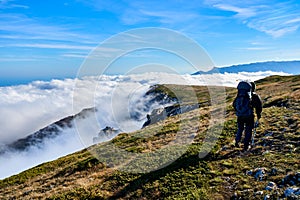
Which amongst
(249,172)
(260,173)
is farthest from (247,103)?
(260,173)

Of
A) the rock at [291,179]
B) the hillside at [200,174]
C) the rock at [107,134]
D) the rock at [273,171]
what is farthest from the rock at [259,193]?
the rock at [107,134]

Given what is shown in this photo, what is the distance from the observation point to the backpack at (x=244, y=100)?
17141 millimetres

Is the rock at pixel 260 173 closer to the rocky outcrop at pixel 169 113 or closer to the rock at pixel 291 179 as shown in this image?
the rock at pixel 291 179

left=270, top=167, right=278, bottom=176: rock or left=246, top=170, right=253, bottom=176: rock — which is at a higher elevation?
left=270, top=167, right=278, bottom=176: rock

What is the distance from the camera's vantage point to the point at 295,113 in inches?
1011

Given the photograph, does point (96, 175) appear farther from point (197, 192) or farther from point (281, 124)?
point (281, 124)

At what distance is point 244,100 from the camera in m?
17.4

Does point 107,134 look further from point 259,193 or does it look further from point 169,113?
point 259,193

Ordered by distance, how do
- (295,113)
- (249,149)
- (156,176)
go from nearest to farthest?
(156,176) → (249,149) → (295,113)

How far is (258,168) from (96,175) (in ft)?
36.1

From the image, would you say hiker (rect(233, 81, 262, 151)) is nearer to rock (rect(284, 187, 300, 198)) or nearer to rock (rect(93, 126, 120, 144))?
rock (rect(284, 187, 300, 198))

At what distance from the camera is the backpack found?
17.1 m

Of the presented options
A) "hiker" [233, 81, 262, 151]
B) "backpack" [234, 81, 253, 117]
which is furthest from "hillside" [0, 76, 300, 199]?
"backpack" [234, 81, 253, 117]

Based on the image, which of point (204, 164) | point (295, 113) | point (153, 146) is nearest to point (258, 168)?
point (204, 164)
